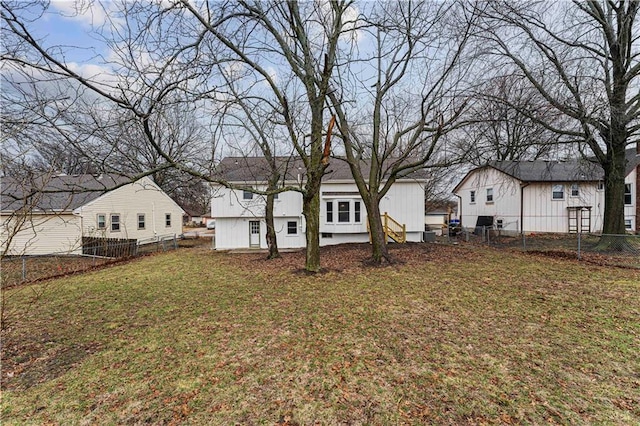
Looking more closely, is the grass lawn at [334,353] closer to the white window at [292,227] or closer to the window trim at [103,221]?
the white window at [292,227]

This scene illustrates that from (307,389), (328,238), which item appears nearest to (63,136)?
(307,389)

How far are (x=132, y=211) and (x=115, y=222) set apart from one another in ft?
5.26

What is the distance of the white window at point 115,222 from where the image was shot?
62.1 ft

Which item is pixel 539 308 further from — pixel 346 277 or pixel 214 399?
pixel 214 399

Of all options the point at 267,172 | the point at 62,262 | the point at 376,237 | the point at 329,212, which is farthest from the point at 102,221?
the point at 376,237

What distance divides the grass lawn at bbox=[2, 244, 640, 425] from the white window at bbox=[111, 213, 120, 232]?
1223 centimetres

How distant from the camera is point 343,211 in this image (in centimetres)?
1588

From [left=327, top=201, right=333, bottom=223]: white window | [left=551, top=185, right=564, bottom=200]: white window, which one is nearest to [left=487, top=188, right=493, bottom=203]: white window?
[left=551, top=185, right=564, bottom=200]: white window

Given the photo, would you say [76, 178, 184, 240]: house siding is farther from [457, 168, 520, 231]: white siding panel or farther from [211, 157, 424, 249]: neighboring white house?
[457, 168, 520, 231]: white siding panel

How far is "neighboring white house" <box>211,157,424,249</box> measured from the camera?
51.9ft

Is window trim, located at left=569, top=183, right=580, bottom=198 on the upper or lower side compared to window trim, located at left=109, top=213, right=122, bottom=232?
upper

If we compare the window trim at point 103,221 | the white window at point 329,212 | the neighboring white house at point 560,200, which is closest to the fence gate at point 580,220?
the neighboring white house at point 560,200

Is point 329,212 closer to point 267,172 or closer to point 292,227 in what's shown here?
point 292,227

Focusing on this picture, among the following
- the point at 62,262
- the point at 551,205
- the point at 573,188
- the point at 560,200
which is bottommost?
the point at 62,262
